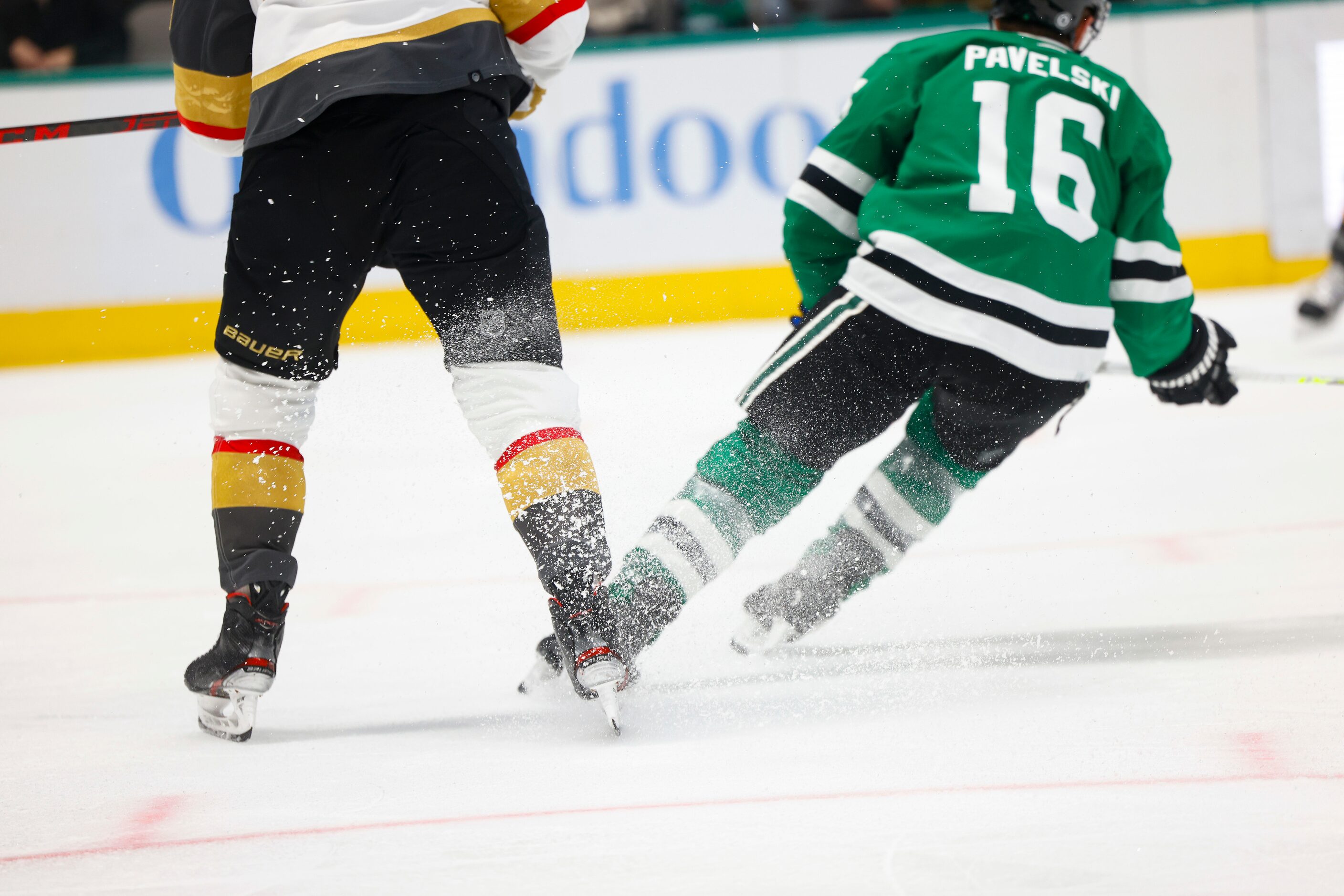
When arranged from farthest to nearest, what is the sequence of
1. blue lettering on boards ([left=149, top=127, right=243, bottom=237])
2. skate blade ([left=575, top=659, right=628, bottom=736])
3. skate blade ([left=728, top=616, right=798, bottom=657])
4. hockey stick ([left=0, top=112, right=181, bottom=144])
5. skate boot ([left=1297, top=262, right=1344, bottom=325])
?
blue lettering on boards ([left=149, top=127, right=243, bottom=237]), skate boot ([left=1297, top=262, right=1344, bottom=325]), hockey stick ([left=0, top=112, right=181, bottom=144]), skate blade ([left=728, top=616, right=798, bottom=657]), skate blade ([left=575, top=659, right=628, bottom=736])

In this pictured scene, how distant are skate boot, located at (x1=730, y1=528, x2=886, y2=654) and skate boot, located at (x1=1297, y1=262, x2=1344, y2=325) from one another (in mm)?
3191

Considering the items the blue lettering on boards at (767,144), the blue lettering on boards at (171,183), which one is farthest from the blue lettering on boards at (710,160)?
the blue lettering on boards at (171,183)

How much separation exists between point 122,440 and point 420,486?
1231 mm

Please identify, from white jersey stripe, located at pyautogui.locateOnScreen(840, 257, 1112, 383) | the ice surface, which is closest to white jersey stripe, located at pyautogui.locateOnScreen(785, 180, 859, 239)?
white jersey stripe, located at pyautogui.locateOnScreen(840, 257, 1112, 383)

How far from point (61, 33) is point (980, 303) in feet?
17.7

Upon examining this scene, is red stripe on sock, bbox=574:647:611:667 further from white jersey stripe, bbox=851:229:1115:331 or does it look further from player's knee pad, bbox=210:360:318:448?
white jersey stripe, bbox=851:229:1115:331

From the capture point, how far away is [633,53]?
5930mm

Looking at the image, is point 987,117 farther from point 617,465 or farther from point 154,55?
A: point 154,55

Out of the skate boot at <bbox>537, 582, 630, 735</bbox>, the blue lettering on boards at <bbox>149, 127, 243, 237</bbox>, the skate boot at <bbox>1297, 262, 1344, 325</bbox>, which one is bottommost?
the skate boot at <bbox>1297, 262, 1344, 325</bbox>

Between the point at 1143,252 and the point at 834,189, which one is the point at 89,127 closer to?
the point at 834,189

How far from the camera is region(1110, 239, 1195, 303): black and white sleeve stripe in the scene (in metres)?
1.81

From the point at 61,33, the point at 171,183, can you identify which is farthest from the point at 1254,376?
the point at 61,33

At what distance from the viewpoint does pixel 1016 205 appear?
1717 millimetres

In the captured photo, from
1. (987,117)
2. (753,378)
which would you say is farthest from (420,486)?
(987,117)
